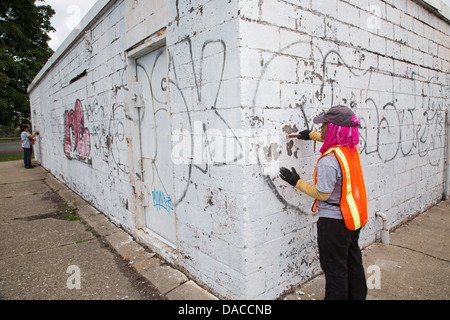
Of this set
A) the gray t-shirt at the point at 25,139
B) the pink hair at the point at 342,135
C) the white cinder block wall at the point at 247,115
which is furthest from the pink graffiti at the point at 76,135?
the gray t-shirt at the point at 25,139

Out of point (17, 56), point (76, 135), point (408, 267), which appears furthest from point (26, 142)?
point (408, 267)

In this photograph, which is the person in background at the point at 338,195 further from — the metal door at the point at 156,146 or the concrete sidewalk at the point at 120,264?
the metal door at the point at 156,146

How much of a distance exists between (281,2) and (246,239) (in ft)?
6.76

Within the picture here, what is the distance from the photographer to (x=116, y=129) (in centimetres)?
442

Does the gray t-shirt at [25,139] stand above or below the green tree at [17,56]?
below

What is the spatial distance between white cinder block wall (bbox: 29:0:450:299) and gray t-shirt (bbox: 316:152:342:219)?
0.44 meters

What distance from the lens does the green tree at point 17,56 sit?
630 inches

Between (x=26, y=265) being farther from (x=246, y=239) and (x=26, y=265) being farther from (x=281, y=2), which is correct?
(x=281, y=2)

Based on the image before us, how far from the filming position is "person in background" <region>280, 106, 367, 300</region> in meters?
2.17

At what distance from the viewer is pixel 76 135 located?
21.4ft

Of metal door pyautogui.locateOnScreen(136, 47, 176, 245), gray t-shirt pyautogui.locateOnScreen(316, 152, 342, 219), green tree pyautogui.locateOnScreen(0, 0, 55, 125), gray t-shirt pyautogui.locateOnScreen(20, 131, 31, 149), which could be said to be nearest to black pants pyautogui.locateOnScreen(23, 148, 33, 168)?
gray t-shirt pyautogui.locateOnScreen(20, 131, 31, 149)

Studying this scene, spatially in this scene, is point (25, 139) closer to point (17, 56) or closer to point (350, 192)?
point (17, 56)

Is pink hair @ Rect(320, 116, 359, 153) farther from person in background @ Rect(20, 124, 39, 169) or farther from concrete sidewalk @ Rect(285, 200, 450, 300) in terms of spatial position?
person in background @ Rect(20, 124, 39, 169)

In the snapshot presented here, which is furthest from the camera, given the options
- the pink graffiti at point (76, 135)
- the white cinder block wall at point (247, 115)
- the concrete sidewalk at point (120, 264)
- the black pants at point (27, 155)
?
the black pants at point (27, 155)
